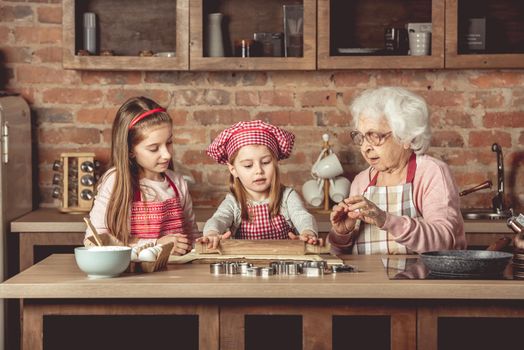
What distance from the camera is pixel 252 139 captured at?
307 cm

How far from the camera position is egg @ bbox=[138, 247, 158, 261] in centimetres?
241

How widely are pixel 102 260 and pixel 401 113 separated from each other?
132cm

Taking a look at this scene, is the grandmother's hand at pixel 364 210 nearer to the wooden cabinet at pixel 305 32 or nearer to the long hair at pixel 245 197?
the long hair at pixel 245 197

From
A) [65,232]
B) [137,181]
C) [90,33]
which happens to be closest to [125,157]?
[137,181]

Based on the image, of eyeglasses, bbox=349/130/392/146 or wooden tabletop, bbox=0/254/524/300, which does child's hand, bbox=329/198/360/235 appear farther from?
wooden tabletop, bbox=0/254/524/300

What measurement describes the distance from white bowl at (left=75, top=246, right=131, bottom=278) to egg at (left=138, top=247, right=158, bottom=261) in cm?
12

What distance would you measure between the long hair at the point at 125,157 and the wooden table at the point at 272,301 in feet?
2.78

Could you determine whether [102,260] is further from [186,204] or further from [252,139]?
[186,204]

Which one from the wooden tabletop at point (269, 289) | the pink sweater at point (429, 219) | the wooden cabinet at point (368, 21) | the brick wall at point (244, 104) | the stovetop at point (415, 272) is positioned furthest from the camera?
the brick wall at point (244, 104)

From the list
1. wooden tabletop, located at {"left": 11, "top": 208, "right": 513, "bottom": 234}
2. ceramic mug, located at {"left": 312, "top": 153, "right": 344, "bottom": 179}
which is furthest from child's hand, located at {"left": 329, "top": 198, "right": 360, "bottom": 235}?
ceramic mug, located at {"left": 312, "top": 153, "right": 344, "bottom": 179}

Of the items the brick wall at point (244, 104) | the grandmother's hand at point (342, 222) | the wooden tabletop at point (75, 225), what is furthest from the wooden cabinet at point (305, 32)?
the grandmother's hand at point (342, 222)

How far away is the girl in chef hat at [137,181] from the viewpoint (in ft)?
10.4

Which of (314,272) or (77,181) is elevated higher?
(77,181)

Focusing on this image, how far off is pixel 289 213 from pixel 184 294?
1.06 m
